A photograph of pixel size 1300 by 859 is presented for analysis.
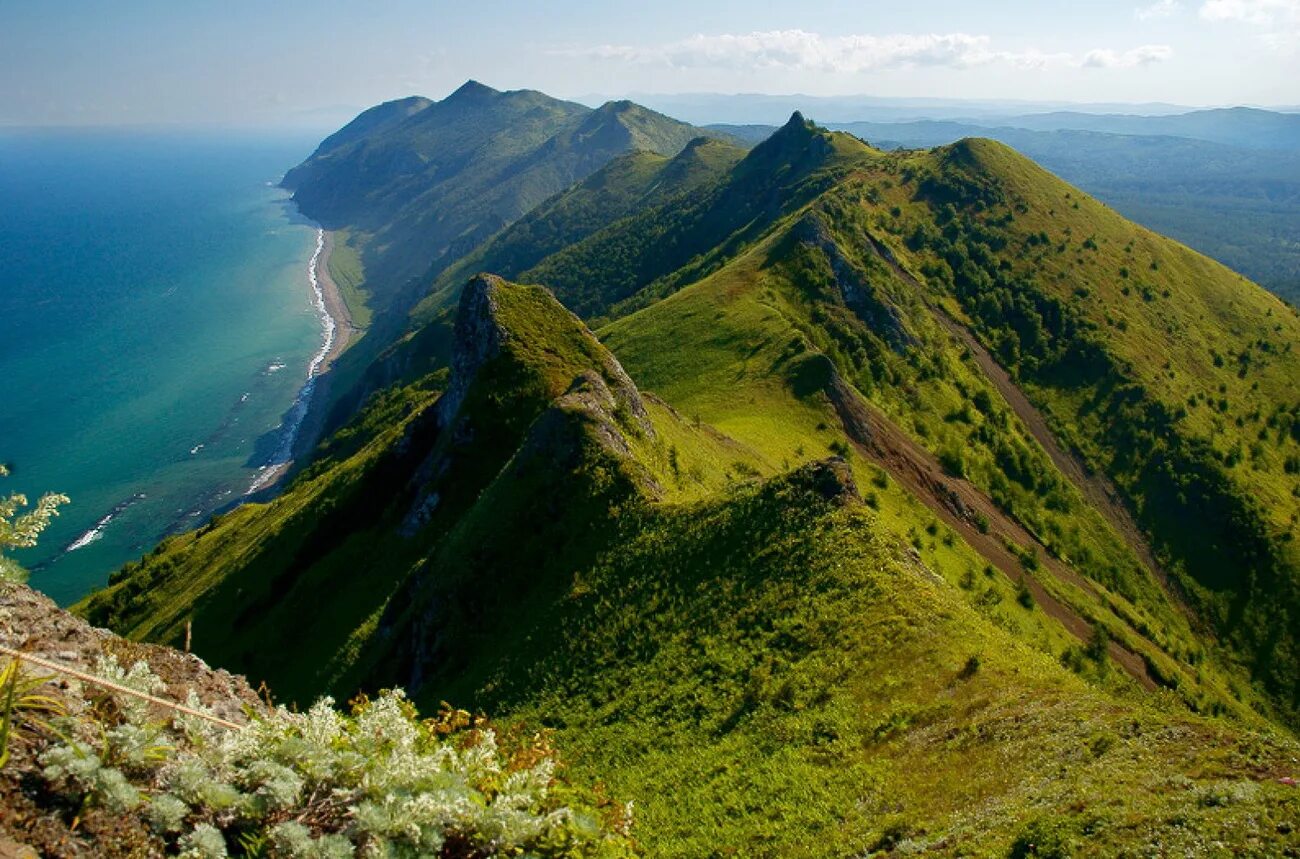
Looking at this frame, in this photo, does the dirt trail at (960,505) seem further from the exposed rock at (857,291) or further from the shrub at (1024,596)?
the exposed rock at (857,291)

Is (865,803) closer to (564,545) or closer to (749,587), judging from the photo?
(749,587)

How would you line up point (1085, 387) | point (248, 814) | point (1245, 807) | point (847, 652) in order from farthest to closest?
point (1085, 387)
point (847, 652)
point (1245, 807)
point (248, 814)

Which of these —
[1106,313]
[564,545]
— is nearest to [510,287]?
[564,545]

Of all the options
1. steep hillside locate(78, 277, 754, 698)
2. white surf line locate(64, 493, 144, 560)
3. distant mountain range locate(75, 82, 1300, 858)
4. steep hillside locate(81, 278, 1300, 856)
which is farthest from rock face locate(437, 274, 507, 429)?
white surf line locate(64, 493, 144, 560)

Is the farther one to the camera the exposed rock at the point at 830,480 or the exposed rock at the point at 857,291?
the exposed rock at the point at 857,291

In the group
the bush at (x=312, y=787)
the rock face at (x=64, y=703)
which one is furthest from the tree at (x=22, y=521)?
the bush at (x=312, y=787)

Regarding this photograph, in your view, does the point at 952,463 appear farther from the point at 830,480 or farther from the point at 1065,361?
the point at 830,480
